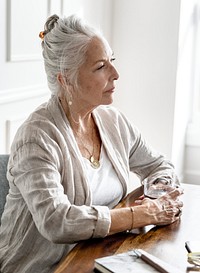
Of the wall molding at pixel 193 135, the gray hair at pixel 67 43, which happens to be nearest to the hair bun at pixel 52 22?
the gray hair at pixel 67 43

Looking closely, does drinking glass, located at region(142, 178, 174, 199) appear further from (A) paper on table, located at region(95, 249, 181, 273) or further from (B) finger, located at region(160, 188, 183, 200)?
(A) paper on table, located at region(95, 249, 181, 273)

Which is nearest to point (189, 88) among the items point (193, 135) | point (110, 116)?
point (193, 135)

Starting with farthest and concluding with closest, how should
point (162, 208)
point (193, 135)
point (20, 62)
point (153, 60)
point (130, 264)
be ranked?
point (193, 135) < point (153, 60) < point (20, 62) < point (162, 208) < point (130, 264)

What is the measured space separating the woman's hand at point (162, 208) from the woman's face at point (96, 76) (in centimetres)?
38

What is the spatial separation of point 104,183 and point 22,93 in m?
0.85

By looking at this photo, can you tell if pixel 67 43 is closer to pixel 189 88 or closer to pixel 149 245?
pixel 149 245

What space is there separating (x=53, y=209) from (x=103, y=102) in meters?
0.47

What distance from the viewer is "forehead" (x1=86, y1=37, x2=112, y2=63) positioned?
1.79m

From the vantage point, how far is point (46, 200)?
155cm

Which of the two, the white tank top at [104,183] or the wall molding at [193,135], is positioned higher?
the white tank top at [104,183]

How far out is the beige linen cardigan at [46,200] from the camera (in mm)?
1537

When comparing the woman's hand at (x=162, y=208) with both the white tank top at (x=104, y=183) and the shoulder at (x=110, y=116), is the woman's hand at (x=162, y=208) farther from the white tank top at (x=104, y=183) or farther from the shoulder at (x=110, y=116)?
the shoulder at (x=110, y=116)

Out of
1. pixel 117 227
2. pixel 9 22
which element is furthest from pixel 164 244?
pixel 9 22

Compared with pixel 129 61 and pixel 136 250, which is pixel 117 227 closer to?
pixel 136 250
